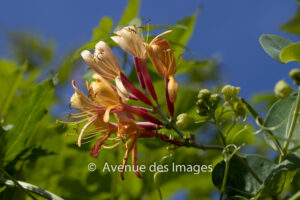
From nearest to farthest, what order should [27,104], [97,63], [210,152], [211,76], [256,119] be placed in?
[256,119], [97,63], [27,104], [210,152], [211,76]

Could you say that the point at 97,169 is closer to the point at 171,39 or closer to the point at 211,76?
the point at 171,39

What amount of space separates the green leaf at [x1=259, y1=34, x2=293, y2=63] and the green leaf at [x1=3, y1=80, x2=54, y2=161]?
0.83m

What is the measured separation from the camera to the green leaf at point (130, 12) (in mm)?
2035

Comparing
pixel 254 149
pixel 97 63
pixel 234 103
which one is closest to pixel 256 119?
pixel 234 103

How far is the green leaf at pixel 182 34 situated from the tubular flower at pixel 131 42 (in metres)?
0.54

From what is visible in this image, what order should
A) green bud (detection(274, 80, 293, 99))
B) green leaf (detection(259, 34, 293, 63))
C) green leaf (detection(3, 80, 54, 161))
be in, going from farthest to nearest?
green leaf (detection(3, 80, 54, 161)) < green leaf (detection(259, 34, 293, 63)) < green bud (detection(274, 80, 293, 99))

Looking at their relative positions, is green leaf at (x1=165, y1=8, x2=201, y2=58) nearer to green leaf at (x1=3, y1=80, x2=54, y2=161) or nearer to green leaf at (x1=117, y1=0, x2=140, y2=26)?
green leaf at (x1=117, y1=0, x2=140, y2=26)

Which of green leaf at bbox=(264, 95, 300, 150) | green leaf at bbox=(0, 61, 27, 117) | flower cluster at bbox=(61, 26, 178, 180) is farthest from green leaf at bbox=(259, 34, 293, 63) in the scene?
green leaf at bbox=(0, 61, 27, 117)

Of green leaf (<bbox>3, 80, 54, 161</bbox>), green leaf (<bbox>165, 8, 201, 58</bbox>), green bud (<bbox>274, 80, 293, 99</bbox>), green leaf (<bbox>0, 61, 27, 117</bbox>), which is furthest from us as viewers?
green leaf (<bbox>0, 61, 27, 117</bbox>)

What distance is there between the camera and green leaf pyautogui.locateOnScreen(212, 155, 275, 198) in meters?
1.18

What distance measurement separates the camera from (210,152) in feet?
8.18

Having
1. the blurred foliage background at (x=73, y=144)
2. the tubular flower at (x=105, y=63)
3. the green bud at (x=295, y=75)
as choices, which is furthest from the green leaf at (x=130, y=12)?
the green bud at (x=295, y=75)

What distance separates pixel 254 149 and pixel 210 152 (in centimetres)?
34

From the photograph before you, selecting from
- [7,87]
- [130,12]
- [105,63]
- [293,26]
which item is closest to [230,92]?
[105,63]
